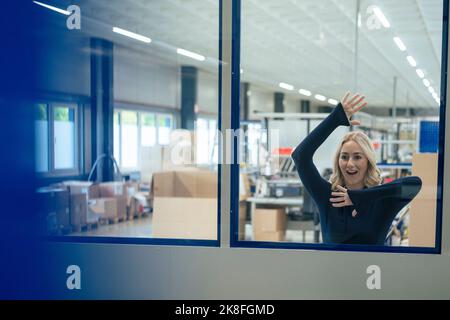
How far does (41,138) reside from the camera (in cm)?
369

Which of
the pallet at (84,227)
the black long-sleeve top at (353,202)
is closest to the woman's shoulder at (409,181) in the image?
the black long-sleeve top at (353,202)

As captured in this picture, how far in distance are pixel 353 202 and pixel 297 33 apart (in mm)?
5325

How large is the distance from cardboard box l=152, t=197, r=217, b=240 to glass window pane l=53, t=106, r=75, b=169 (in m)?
0.81

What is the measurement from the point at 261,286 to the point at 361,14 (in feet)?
15.5

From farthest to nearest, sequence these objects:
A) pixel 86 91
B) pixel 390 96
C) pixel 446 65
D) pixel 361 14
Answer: pixel 390 96
pixel 361 14
pixel 86 91
pixel 446 65

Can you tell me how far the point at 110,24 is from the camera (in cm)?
454

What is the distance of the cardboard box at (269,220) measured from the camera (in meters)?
5.72

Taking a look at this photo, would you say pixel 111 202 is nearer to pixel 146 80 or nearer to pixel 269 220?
pixel 269 220

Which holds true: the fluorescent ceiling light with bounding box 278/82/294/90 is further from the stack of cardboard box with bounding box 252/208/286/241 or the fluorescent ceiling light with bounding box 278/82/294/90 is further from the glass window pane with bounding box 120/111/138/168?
the glass window pane with bounding box 120/111/138/168

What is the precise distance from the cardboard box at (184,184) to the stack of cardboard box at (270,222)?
1200 mm

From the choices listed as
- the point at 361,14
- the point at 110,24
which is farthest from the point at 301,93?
the point at 110,24

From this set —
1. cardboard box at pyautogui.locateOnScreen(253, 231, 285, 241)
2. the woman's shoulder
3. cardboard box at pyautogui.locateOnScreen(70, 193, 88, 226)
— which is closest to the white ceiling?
the woman's shoulder

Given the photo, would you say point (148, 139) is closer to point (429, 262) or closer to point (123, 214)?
point (123, 214)

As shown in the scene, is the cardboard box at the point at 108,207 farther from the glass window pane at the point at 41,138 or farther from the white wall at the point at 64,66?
the white wall at the point at 64,66
